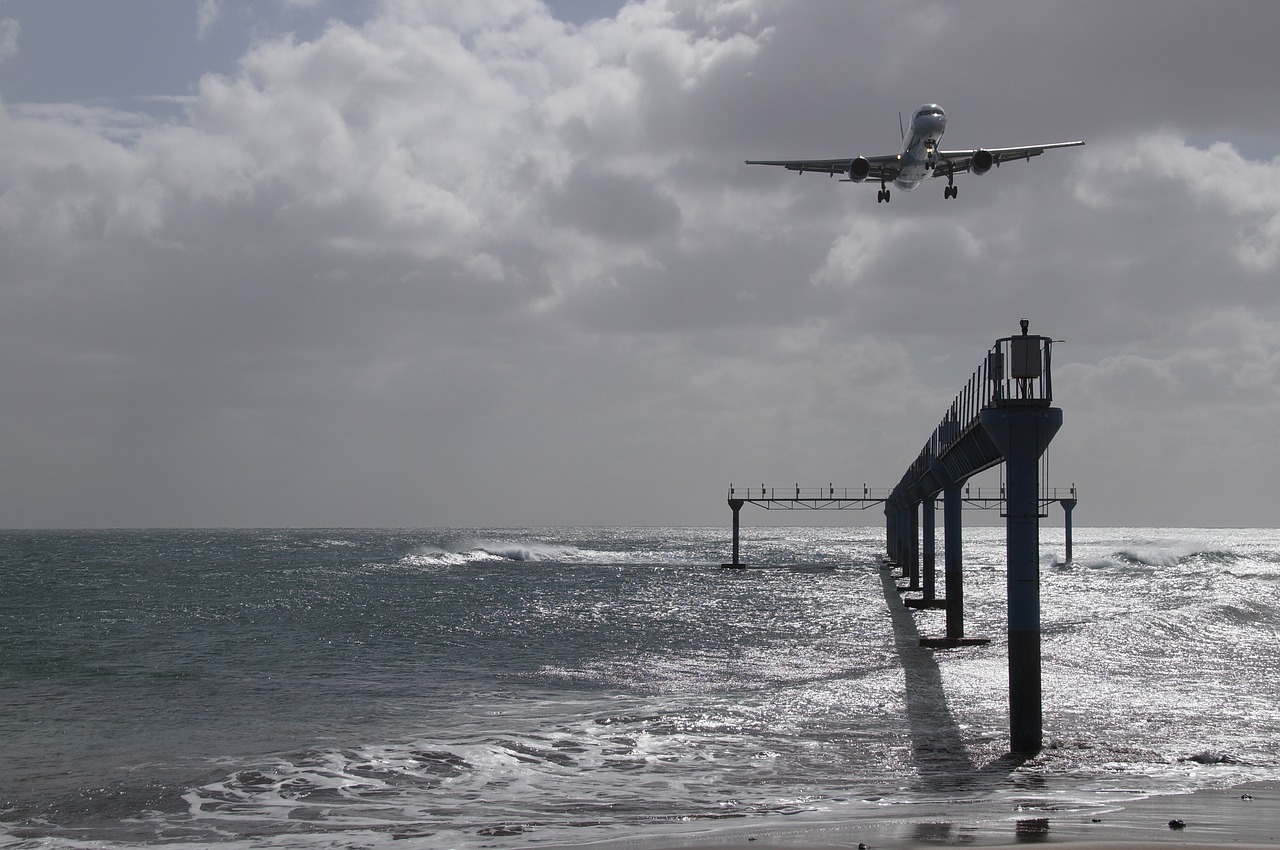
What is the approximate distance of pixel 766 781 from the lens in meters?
15.7

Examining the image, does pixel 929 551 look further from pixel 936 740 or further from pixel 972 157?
pixel 936 740

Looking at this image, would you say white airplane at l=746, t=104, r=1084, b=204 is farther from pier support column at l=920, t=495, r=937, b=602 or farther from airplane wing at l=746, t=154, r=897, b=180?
pier support column at l=920, t=495, r=937, b=602

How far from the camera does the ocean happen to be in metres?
14.1

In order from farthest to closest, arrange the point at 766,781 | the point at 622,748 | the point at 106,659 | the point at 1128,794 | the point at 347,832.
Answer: the point at 106,659 < the point at 622,748 < the point at 766,781 < the point at 1128,794 < the point at 347,832

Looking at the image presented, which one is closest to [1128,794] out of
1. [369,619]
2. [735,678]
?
[735,678]

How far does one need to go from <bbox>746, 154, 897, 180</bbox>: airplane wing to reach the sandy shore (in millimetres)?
40617

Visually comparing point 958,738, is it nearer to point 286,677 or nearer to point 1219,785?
point 1219,785

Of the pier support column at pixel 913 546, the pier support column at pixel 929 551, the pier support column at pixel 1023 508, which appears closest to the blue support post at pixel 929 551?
the pier support column at pixel 929 551

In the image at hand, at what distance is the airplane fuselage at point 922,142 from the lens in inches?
1882

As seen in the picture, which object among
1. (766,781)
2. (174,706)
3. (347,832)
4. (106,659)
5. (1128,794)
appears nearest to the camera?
(347,832)

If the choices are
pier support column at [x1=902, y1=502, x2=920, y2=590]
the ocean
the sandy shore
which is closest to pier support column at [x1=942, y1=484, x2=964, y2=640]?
the ocean

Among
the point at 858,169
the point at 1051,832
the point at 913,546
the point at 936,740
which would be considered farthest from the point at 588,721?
the point at 913,546

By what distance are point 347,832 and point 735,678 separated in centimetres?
1453

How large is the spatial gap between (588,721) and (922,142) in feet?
117
